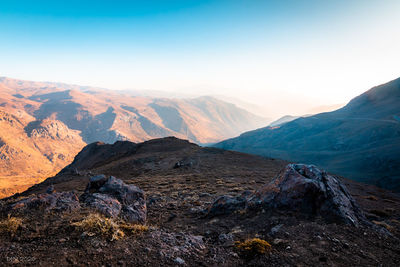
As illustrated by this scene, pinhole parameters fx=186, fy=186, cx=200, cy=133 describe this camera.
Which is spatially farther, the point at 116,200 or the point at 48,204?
the point at 116,200

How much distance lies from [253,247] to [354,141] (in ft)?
491

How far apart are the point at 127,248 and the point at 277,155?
481ft

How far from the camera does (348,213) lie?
388 inches

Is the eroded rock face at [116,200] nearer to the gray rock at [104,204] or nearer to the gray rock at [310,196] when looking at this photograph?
the gray rock at [104,204]

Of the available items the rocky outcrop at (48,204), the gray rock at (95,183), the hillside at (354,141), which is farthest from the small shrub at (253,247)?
the hillside at (354,141)

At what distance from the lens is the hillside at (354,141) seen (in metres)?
87.8

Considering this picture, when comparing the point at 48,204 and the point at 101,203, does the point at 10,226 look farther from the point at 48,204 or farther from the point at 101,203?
the point at 101,203

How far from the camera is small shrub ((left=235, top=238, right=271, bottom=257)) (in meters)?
6.96

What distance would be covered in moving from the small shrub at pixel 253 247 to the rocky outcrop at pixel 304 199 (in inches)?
152

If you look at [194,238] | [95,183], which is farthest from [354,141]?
[95,183]

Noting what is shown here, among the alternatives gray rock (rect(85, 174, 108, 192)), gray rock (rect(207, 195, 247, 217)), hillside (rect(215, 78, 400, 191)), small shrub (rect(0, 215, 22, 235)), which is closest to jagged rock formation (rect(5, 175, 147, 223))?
gray rock (rect(85, 174, 108, 192))

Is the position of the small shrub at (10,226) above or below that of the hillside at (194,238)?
above

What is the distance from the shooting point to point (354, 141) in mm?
120312

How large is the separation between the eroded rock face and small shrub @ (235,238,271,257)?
5345mm
